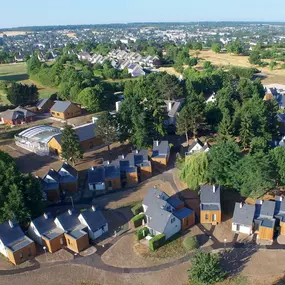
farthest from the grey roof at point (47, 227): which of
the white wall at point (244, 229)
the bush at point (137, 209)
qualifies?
the white wall at point (244, 229)

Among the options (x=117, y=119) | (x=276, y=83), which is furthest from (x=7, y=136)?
(x=276, y=83)

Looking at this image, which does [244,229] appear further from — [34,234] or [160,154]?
[34,234]

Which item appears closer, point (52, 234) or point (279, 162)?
point (52, 234)

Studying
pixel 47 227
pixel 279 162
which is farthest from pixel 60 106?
pixel 279 162

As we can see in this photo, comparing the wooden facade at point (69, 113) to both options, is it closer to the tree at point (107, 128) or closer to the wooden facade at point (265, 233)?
the tree at point (107, 128)

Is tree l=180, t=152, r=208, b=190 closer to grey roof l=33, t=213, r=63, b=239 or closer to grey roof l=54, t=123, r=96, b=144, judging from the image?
grey roof l=33, t=213, r=63, b=239

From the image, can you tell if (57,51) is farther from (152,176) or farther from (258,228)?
(258,228)
